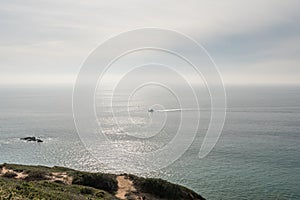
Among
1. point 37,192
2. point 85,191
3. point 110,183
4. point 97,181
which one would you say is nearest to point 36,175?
point 97,181

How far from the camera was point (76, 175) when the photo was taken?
38.2 m

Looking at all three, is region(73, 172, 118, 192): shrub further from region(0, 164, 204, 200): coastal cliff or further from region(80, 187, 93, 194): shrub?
region(80, 187, 93, 194): shrub

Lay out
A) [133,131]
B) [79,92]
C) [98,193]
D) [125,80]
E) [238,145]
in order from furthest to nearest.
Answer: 1. [133,131]
2. [238,145]
3. [98,193]
4. [125,80]
5. [79,92]

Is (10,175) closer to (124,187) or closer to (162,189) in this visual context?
(124,187)

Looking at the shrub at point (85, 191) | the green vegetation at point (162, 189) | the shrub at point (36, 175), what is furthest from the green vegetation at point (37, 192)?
the green vegetation at point (162, 189)

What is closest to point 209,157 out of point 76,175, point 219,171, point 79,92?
point 219,171

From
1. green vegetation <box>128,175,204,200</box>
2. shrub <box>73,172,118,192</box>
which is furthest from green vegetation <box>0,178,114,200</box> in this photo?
green vegetation <box>128,175,204,200</box>

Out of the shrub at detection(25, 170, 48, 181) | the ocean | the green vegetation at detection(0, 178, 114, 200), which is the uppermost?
the green vegetation at detection(0, 178, 114, 200)

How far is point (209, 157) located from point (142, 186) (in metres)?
42.9

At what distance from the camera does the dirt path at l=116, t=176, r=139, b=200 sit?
3499 cm

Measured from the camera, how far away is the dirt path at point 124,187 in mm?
34987

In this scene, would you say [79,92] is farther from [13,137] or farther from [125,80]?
[13,137]

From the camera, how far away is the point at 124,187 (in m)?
38.0

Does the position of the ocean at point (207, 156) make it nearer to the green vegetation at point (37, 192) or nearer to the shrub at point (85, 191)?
the shrub at point (85, 191)
